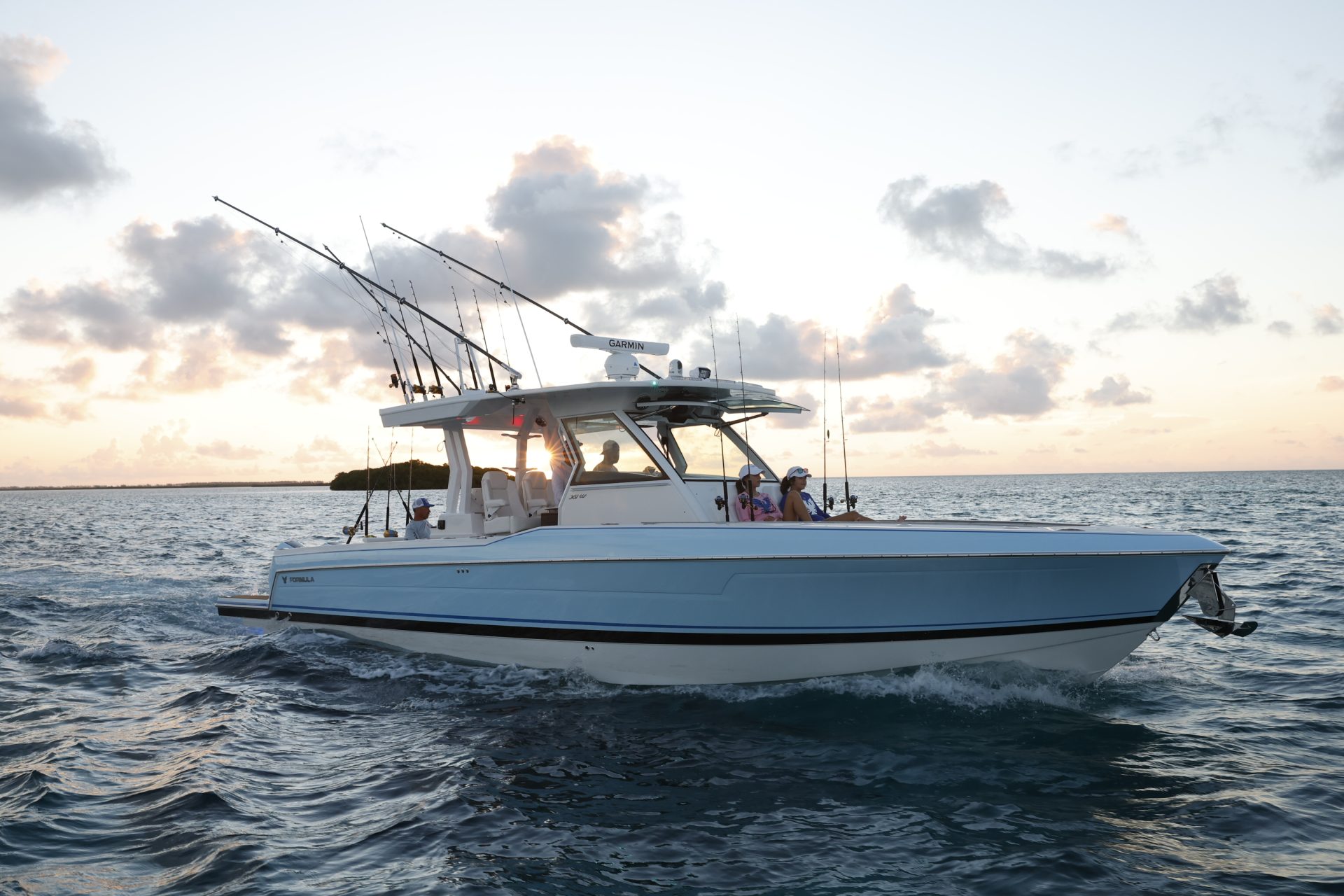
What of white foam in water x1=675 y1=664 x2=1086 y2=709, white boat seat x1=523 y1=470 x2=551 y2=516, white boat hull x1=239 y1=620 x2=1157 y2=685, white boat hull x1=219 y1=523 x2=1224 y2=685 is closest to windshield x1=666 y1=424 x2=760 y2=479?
white boat hull x1=219 y1=523 x2=1224 y2=685

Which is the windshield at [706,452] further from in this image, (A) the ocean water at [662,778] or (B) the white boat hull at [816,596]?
(A) the ocean water at [662,778]

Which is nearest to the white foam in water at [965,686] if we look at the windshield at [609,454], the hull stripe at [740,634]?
the hull stripe at [740,634]

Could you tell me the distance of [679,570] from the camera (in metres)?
7.28

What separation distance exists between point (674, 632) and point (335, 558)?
4.34m

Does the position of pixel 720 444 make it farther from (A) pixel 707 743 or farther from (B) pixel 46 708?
(B) pixel 46 708

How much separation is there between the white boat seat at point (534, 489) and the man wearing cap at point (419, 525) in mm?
1234

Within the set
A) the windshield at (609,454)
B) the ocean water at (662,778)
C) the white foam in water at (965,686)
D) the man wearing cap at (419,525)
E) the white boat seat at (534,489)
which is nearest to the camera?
the ocean water at (662,778)

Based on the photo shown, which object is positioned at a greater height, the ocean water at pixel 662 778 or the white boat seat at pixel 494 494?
the white boat seat at pixel 494 494

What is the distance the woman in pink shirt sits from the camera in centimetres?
832

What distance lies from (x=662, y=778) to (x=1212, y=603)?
13.8 ft

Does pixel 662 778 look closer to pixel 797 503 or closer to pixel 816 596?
pixel 816 596

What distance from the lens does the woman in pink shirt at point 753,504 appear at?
832cm

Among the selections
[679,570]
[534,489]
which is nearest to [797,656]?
[679,570]

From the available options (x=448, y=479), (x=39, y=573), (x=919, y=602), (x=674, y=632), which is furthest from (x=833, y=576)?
(x=39, y=573)
